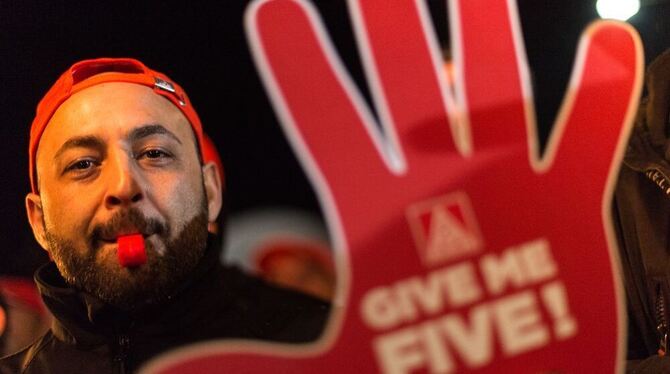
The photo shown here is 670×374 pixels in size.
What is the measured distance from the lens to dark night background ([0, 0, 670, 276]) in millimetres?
1459

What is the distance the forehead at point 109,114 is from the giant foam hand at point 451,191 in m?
0.22

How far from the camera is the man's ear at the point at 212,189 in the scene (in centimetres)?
145

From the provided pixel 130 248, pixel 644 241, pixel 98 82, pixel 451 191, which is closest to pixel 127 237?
pixel 130 248

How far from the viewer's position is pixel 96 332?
1377 mm

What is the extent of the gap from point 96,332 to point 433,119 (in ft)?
2.69

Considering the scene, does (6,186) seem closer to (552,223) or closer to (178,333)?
(178,333)

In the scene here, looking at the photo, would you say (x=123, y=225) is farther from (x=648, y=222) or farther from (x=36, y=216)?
(x=648, y=222)

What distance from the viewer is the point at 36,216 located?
56.9 inches

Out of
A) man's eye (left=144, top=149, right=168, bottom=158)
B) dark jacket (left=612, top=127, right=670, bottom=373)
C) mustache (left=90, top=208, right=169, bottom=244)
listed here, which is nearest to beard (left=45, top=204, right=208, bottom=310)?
mustache (left=90, top=208, right=169, bottom=244)

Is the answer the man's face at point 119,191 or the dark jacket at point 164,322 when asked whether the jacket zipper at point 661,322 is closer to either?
the dark jacket at point 164,322

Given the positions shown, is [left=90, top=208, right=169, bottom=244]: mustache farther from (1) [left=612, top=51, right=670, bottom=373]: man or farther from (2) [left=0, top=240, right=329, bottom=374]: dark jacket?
(1) [left=612, top=51, right=670, bottom=373]: man

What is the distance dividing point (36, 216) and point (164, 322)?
35cm

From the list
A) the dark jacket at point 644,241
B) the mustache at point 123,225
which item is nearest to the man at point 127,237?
the mustache at point 123,225

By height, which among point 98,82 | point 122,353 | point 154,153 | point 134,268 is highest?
point 98,82
